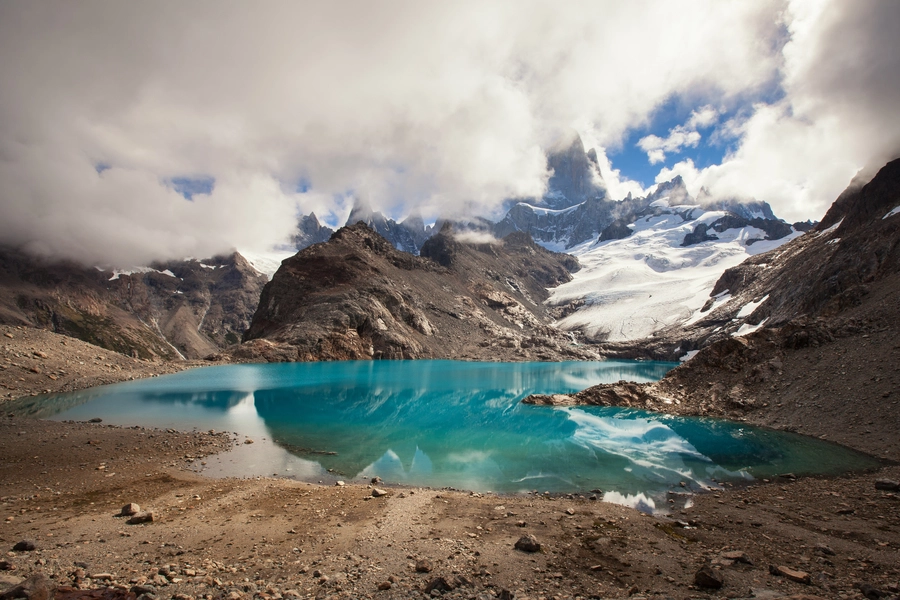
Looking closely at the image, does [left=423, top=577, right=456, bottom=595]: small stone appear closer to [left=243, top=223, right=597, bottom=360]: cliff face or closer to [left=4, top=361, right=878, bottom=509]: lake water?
[left=4, top=361, right=878, bottom=509]: lake water

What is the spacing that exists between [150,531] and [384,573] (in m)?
6.27

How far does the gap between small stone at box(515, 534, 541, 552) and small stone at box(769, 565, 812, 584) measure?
4570mm

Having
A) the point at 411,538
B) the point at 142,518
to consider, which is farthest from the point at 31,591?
the point at 411,538

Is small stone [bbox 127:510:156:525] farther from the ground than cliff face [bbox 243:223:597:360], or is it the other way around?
cliff face [bbox 243:223:597:360]

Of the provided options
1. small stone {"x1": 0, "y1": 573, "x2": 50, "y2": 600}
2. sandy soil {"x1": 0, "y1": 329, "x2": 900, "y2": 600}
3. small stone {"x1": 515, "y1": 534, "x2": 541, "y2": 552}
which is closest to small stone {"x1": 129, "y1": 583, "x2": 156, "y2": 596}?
sandy soil {"x1": 0, "y1": 329, "x2": 900, "y2": 600}

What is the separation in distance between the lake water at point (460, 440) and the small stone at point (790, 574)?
22.4 ft

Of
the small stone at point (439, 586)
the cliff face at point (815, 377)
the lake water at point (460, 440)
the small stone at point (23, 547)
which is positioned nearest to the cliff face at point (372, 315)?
the lake water at point (460, 440)

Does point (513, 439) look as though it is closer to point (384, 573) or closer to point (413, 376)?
point (384, 573)

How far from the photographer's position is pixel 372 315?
111062 millimetres

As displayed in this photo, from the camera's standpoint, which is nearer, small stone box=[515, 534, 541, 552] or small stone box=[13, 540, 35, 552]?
small stone box=[13, 540, 35, 552]

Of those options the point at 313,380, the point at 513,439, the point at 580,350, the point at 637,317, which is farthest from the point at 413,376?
the point at 637,317

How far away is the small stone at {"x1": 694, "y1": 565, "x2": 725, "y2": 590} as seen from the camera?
25.8 ft

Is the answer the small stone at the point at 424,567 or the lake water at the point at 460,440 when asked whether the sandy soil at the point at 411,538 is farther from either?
the lake water at the point at 460,440

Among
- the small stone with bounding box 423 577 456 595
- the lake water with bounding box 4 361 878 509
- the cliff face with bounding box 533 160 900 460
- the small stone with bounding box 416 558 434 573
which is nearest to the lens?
the small stone with bounding box 423 577 456 595
